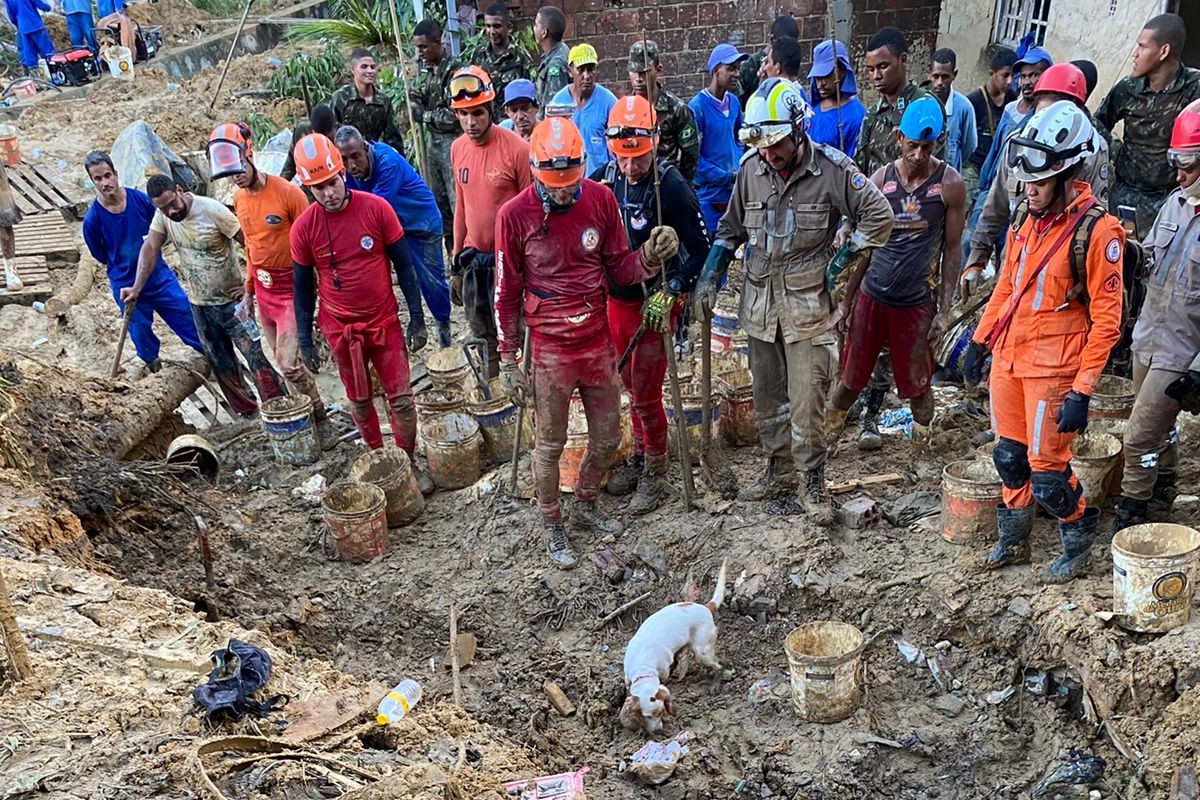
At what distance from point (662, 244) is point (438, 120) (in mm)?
4504

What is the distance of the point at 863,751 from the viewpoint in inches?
180

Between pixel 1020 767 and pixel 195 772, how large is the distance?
3500 millimetres

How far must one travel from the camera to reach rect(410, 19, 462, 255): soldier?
9.30 m

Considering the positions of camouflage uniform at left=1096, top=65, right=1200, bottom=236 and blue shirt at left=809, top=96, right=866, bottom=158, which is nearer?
camouflage uniform at left=1096, top=65, right=1200, bottom=236

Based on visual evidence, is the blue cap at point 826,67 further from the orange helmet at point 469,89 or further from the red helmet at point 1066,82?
the orange helmet at point 469,89

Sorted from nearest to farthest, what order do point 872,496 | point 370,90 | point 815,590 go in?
1. point 815,590
2. point 872,496
3. point 370,90

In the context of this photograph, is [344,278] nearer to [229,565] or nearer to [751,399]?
[229,565]

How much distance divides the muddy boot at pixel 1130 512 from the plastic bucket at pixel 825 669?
57.5 inches

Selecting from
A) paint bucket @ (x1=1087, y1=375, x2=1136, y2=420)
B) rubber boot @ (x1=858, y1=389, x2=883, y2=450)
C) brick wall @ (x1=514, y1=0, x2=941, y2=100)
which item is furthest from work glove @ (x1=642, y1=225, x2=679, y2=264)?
brick wall @ (x1=514, y1=0, x2=941, y2=100)

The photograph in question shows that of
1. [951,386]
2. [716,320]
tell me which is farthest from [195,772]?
[951,386]

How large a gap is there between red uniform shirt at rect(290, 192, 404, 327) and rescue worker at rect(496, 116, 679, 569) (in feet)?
4.21

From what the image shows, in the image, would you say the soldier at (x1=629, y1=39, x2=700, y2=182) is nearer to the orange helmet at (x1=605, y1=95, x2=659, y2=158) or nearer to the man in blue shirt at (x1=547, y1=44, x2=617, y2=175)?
the man in blue shirt at (x1=547, y1=44, x2=617, y2=175)

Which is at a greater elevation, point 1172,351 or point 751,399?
point 1172,351

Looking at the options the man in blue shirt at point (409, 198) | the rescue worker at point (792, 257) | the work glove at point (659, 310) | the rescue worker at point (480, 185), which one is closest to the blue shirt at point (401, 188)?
the man in blue shirt at point (409, 198)
